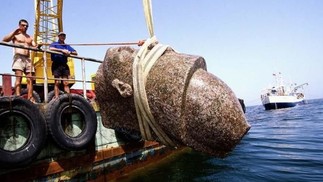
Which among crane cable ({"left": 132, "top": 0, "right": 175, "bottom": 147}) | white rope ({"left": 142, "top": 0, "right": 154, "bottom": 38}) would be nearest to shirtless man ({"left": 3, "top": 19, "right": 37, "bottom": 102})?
white rope ({"left": 142, "top": 0, "right": 154, "bottom": 38})

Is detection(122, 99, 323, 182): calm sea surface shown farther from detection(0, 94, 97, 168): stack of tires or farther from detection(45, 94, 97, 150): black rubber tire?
detection(0, 94, 97, 168): stack of tires

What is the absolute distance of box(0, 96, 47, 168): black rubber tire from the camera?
4676mm

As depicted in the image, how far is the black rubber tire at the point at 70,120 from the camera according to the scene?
5.34 metres

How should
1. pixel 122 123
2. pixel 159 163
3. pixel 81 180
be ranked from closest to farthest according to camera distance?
pixel 122 123 → pixel 81 180 → pixel 159 163

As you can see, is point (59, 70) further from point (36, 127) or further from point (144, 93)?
point (144, 93)

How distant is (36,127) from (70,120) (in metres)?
0.93

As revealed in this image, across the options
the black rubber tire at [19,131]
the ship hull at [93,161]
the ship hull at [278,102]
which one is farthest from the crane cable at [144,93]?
the ship hull at [278,102]

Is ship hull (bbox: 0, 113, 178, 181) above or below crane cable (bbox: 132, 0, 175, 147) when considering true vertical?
below

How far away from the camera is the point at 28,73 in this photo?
6797 mm

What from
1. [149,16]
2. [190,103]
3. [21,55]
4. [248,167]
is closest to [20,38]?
[21,55]

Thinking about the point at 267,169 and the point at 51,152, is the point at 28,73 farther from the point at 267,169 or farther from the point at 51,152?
the point at 267,169

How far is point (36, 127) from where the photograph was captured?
5062 millimetres

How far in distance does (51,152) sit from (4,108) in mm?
1264

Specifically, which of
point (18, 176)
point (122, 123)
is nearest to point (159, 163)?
point (18, 176)
